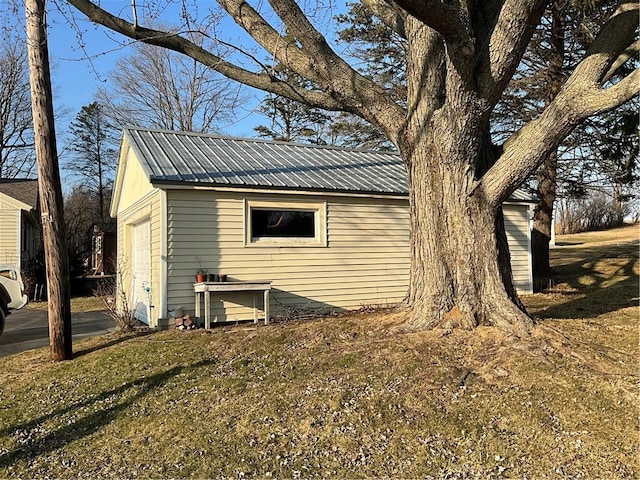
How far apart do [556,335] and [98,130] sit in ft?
114

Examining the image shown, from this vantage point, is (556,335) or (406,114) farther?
(406,114)

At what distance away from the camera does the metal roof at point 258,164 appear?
29.1 ft

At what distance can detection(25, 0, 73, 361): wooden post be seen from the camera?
618cm

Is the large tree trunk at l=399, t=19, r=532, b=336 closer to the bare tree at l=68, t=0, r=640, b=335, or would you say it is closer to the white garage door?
the bare tree at l=68, t=0, r=640, b=335

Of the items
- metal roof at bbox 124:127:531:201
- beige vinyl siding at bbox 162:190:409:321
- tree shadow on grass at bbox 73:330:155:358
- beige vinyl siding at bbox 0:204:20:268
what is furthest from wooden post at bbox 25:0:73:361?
beige vinyl siding at bbox 0:204:20:268

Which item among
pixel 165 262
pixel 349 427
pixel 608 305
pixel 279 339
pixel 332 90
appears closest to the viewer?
pixel 349 427

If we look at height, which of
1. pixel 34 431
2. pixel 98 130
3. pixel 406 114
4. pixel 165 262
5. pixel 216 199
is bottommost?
pixel 34 431

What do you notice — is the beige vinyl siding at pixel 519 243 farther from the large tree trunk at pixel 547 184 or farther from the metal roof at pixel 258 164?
the large tree trunk at pixel 547 184

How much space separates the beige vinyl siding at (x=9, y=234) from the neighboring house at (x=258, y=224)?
23.2 ft

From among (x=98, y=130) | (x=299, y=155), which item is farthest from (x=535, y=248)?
(x=98, y=130)

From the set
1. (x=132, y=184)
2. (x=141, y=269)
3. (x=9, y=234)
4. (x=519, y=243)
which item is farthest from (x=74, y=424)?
(x=9, y=234)

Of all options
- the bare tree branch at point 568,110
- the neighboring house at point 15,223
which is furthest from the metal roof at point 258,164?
the neighboring house at point 15,223

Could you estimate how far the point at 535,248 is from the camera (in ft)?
46.0

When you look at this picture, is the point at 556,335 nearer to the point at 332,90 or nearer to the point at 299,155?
the point at 332,90
